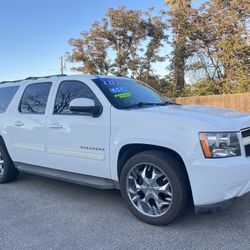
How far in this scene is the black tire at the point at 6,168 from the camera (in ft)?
19.5

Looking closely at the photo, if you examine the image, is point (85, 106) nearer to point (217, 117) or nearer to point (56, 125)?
point (56, 125)

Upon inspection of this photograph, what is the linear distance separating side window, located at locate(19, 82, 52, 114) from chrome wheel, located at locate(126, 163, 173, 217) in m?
2.00

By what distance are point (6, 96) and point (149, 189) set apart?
3.51 m

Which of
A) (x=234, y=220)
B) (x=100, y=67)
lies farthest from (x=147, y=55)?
(x=234, y=220)

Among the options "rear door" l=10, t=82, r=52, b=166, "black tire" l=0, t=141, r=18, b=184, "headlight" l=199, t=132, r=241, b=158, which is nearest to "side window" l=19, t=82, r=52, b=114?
"rear door" l=10, t=82, r=52, b=166

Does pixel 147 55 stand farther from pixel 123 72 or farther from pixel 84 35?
pixel 84 35

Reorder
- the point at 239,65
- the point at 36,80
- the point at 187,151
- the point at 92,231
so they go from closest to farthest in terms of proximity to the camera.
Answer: the point at 187,151 < the point at 92,231 < the point at 36,80 < the point at 239,65

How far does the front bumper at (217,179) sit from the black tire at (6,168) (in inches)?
143

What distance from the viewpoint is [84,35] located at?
2741 cm

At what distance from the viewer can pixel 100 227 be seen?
13.0 feet

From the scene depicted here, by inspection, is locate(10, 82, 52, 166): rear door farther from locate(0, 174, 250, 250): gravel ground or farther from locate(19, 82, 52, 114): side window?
locate(0, 174, 250, 250): gravel ground

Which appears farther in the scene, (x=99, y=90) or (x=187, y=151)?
(x=99, y=90)

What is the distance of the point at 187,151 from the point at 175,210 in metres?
0.71

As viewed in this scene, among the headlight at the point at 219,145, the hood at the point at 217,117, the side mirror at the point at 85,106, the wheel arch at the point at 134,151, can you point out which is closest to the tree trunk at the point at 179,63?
the side mirror at the point at 85,106
